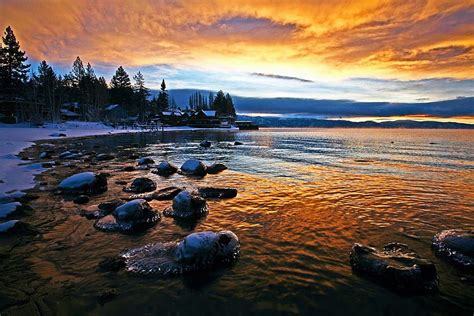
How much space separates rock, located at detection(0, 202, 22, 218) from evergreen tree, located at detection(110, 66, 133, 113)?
106 m

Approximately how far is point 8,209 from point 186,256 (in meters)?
7.06

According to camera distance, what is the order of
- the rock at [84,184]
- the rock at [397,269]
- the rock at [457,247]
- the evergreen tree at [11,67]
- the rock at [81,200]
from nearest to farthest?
the rock at [397,269], the rock at [457,247], the rock at [81,200], the rock at [84,184], the evergreen tree at [11,67]

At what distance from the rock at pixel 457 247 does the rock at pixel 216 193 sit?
25.6 feet

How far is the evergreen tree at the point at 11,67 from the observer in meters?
61.2

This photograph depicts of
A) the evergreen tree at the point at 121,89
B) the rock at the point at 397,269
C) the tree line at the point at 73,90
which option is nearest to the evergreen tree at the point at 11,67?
the tree line at the point at 73,90

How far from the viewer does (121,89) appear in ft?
344

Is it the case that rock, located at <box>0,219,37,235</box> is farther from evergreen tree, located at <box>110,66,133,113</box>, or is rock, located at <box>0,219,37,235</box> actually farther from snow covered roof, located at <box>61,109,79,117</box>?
evergreen tree, located at <box>110,66,133,113</box>

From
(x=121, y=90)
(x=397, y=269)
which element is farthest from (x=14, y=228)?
(x=121, y=90)

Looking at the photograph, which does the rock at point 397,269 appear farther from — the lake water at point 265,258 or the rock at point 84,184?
the rock at point 84,184

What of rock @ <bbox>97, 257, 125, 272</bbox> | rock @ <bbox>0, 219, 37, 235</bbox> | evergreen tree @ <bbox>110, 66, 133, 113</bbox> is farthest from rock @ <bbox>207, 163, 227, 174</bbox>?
evergreen tree @ <bbox>110, 66, 133, 113</bbox>

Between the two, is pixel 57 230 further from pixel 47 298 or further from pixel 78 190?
pixel 78 190

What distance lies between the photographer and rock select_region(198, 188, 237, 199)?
12406 mm

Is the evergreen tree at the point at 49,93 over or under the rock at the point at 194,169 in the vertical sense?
over

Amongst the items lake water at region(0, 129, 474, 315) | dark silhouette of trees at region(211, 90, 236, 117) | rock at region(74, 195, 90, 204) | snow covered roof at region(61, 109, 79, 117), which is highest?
dark silhouette of trees at region(211, 90, 236, 117)
